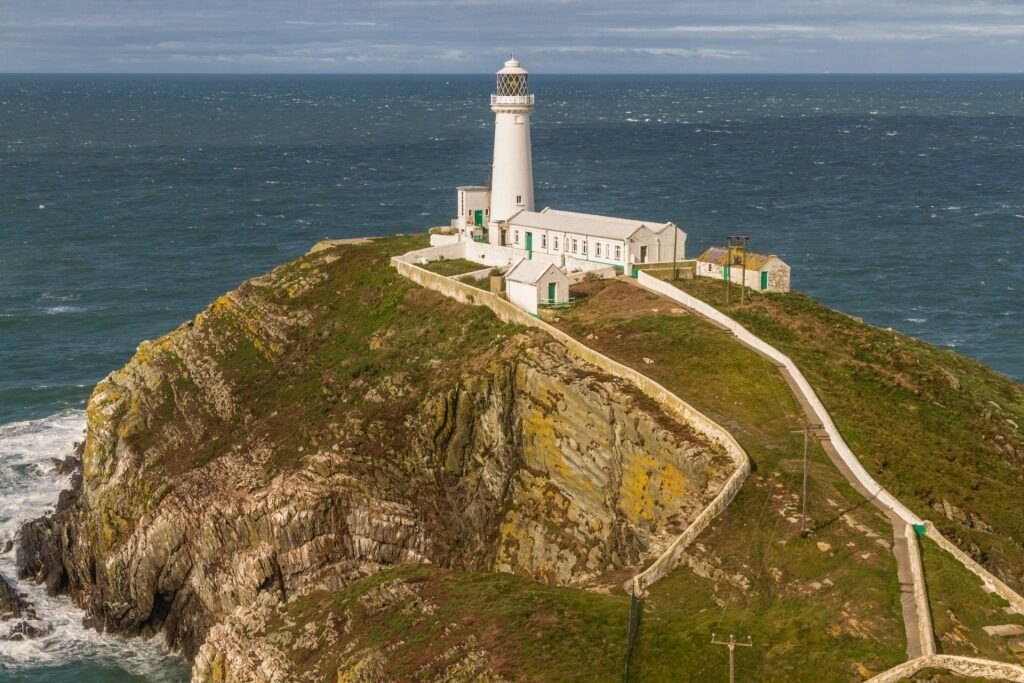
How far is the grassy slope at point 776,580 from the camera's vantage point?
3422cm

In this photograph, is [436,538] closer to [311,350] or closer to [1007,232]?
[311,350]

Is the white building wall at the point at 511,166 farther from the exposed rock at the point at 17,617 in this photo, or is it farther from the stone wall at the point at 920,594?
the stone wall at the point at 920,594

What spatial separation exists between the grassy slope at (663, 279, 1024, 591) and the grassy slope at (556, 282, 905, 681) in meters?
2.85

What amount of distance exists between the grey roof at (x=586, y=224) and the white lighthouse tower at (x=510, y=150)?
1.74 metres

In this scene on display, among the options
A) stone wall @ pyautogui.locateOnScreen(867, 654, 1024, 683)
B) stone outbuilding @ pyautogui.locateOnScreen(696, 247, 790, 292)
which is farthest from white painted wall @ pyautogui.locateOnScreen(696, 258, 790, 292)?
stone wall @ pyautogui.locateOnScreen(867, 654, 1024, 683)

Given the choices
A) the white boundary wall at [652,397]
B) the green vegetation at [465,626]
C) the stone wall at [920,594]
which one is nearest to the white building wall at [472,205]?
the white boundary wall at [652,397]

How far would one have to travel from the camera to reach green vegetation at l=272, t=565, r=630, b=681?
3653 cm

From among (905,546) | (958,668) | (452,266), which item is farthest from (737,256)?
(958,668)

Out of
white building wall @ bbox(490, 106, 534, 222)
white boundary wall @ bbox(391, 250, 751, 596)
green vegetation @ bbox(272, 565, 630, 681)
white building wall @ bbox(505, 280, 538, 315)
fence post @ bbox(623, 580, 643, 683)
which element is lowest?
green vegetation @ bbox(272, 565, 630, 681)

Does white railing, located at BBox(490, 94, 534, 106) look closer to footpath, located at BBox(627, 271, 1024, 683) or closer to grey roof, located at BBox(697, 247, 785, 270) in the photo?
grey roof, located at BBox(697, 247, 785, 270)

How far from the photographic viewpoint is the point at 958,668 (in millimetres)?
32125

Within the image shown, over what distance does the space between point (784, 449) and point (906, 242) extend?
267ft

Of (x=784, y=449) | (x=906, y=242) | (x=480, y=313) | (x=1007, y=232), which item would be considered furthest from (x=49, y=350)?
(x=1007, y=232)

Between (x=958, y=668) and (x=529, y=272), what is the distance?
3370cm
